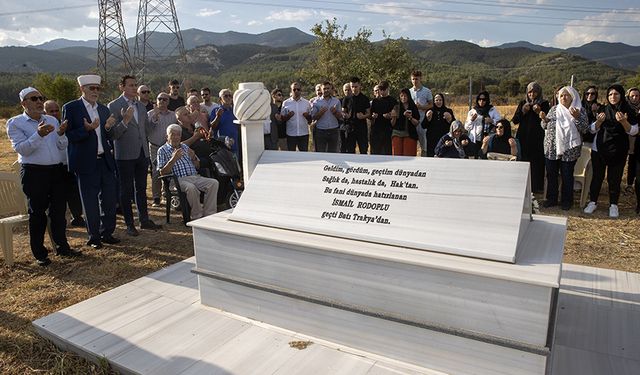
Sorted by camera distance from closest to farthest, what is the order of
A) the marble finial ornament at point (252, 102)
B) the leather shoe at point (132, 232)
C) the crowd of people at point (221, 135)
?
1. the marble finial ornament at point (252, 102)
2. the crowd of people at point (221, 135)
3. the leather shoe at point (132, 232)

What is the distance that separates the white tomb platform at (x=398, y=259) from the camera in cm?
237

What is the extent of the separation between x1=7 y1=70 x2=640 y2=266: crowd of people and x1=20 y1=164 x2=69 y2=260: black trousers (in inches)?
0.4

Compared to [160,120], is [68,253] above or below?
below

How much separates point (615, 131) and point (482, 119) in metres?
1.70

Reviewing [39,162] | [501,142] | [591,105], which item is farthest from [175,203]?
[591,105]

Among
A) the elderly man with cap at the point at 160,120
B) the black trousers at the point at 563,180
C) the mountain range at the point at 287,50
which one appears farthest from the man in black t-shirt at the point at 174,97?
the mountain range at the point at 287,50

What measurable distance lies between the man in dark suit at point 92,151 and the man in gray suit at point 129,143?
17 centimetres

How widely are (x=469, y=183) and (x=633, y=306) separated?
1905 mm

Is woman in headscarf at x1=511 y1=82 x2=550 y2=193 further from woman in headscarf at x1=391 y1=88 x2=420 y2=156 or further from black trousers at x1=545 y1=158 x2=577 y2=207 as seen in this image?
woman in headscarf at x1=391 y1=88 x2=420 y2=156

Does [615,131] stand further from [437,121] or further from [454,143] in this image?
[437,121]

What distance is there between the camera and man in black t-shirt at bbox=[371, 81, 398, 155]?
7365mm

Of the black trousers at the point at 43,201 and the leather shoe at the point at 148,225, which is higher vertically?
the black trousers at the point at 43,201

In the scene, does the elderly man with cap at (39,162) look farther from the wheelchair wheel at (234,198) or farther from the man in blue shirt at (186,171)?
the wheelchair wheel at (234,198)

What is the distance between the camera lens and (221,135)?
7281mm
